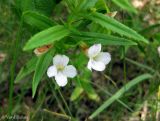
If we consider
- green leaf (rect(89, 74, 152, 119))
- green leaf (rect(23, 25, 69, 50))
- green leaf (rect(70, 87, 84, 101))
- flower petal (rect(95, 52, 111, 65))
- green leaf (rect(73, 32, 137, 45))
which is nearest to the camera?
green leaf (rect(23, 25, 69, 50))

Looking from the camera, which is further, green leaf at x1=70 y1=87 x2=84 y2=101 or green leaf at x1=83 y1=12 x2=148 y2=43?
Result: green leaf at x1=70 y1=87 x2=84 y2=101

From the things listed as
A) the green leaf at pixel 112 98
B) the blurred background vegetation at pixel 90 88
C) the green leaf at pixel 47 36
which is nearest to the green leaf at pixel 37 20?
the green leaf at pixel 47 36

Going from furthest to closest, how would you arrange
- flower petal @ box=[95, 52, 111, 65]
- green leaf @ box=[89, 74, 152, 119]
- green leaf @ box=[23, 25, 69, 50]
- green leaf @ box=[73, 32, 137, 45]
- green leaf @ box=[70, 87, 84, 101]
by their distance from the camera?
green leaf @ box=[70, 87, 84, 101] < green leaf @ box=[89, 74, 152, 119] < flower petal @ box=[95, 52, 111, 65] < green leaf @ box=[73, 32, 137, 45] < green leaf @ box=[23, 25, 69, 50]

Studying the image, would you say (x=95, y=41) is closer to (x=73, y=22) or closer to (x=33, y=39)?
(x=73, y=22)

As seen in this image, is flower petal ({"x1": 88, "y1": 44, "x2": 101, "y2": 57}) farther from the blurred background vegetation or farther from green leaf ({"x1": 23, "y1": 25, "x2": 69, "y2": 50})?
the blurred background vegetation

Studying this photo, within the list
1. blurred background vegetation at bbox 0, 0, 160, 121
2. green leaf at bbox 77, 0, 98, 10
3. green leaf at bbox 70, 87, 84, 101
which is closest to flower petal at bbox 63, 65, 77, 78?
green leaf at bbox 77, 0, 98, 10

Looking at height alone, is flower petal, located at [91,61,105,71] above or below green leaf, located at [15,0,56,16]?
below

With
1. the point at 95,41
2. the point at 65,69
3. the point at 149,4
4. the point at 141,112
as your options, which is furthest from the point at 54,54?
the point at 149,4
